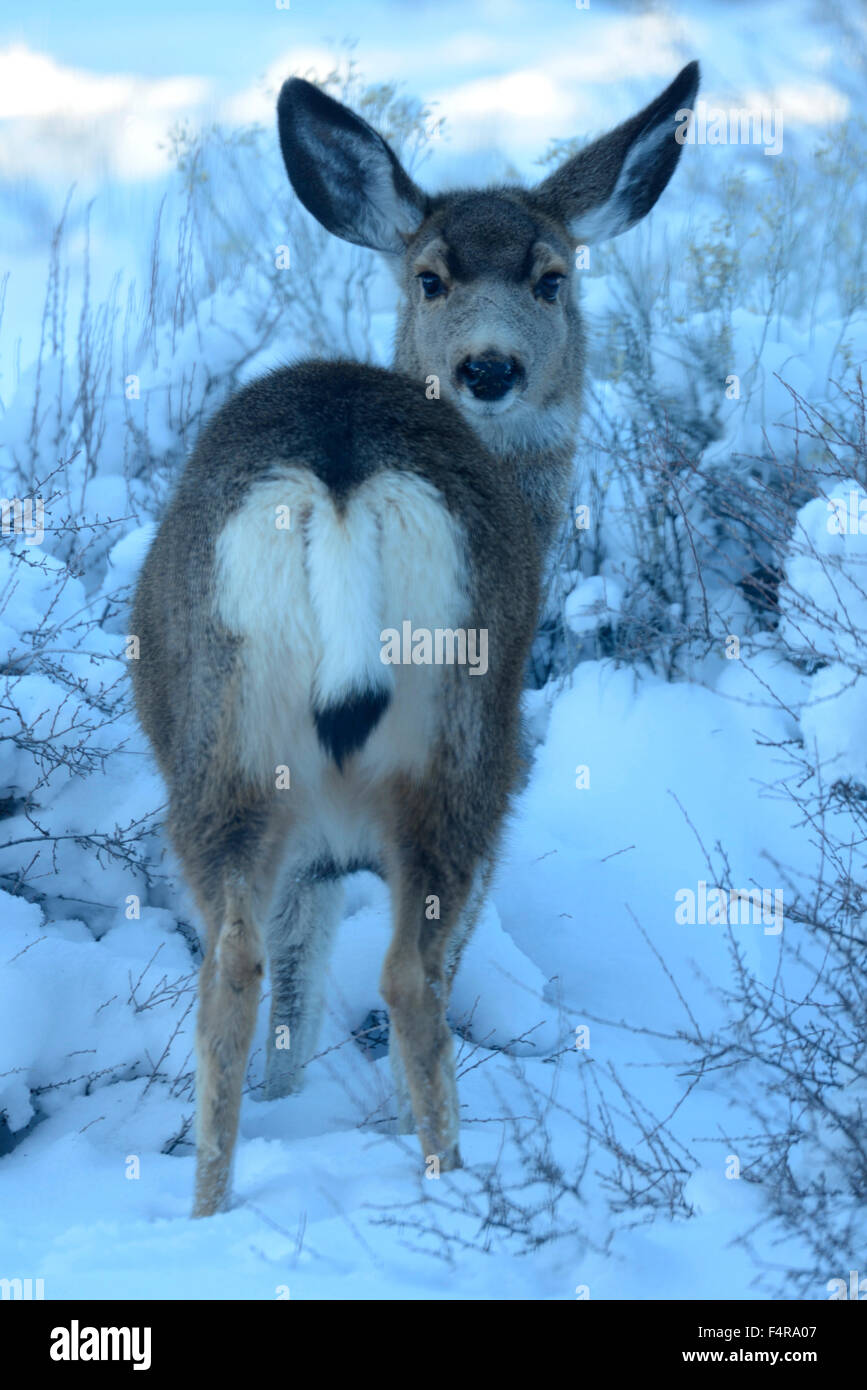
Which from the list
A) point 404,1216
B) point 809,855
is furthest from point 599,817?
point 404,1216

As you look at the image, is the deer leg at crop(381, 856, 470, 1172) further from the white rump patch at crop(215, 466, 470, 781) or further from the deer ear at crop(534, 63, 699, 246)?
the deer ear at crop(534, 63, 699, 246)

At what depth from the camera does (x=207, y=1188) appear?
335 centimetres

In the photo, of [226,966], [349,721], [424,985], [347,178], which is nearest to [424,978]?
[424,985]

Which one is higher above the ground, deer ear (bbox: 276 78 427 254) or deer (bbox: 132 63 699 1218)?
deer ear (bbox: 276 78 427 254)

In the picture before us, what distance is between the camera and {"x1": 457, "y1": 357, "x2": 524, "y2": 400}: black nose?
4.45m

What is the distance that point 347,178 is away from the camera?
5.19 meters

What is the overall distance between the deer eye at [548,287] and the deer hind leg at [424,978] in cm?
229


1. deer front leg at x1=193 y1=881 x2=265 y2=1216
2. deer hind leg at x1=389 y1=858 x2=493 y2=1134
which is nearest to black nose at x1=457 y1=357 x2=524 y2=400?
deer hind leg at x1=389 y1=858 x2=493 y2=1134

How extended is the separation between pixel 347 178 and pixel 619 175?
974 mm

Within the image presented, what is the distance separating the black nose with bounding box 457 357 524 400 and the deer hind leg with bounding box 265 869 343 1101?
1570 mm

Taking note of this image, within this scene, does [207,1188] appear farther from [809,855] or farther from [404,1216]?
[809,855]

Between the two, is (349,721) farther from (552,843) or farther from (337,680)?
(552,843)

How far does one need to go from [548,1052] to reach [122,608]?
8.92 feet

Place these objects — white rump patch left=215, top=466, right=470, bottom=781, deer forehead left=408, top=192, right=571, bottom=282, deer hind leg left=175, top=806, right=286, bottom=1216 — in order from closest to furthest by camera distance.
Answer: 1. white rump patch left=215, top=466, right=470, bottom=781
2. deer hind leg left=175, top=806, right=286, bottom=1216
3. deer forehead left=408, top=192, right=571, bottom=282
